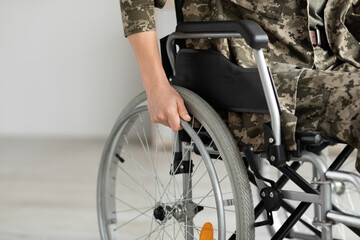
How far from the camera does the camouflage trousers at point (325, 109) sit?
50.6 inches

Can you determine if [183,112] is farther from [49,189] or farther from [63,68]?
[63,68]

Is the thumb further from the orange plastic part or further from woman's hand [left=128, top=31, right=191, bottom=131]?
the orange plastic part

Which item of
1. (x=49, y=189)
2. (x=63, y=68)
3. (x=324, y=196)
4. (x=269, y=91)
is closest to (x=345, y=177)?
(x=324, y=196)

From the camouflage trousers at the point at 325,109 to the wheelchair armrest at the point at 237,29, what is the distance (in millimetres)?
129

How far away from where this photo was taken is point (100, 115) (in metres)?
5.35

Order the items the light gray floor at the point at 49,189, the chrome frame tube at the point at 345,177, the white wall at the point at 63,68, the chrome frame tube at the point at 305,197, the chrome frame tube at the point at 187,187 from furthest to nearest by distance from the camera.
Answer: the white wall at the point at 63,68
the light gray floor at the point at 49,189
the chrome frame tube at the point at 187,187
the chrome frame tube at the point at 305,197
the chrome frame tube at the point at 345,177

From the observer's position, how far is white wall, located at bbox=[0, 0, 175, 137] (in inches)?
209

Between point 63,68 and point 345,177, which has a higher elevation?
point 345,177

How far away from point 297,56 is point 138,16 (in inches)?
14.6

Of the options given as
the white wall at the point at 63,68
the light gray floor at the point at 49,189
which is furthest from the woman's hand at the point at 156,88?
the white wall at the point at 63,68

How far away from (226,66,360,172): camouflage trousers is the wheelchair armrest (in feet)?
0.42

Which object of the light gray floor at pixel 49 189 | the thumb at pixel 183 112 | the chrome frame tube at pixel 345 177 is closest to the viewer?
the chrome frame tube at pixel 345 177

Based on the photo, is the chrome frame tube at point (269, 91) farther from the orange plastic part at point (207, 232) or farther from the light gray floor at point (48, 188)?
the light gray floor at point (48, 188)

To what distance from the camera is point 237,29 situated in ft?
4.43
